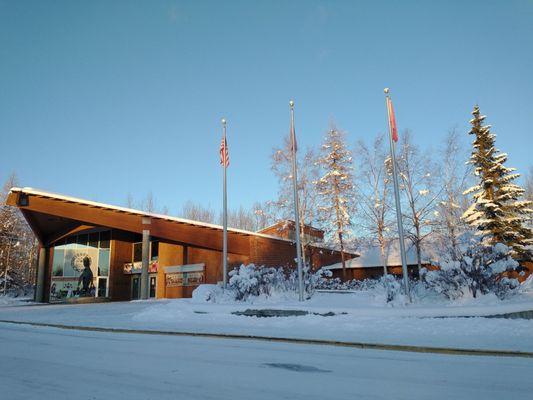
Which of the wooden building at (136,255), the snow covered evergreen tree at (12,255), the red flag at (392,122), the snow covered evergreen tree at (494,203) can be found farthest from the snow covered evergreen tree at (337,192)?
the snow covered evergreen tree at (12,255)

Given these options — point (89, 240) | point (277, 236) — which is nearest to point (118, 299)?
point (89, 240)

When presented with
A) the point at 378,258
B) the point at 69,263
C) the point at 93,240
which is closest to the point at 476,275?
the point at 378,258

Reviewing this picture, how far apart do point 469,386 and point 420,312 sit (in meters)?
7.20

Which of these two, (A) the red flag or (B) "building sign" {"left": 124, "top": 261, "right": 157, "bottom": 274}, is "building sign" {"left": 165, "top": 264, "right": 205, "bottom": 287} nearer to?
(B) "building sign" {"left": 124, "top": 261, "right": 157, "bottom": 274}

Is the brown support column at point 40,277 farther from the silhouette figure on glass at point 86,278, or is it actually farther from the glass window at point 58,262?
the silhouette figure on glass at point 86,278

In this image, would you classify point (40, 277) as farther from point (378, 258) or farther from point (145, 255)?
point (378, 258)

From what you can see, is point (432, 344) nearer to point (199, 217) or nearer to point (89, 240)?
point (89, 240)

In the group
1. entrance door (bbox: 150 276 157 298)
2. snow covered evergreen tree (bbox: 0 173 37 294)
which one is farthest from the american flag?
snow covered evergreen tree (bbox: 0 173 37 294)

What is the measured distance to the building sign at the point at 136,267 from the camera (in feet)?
118

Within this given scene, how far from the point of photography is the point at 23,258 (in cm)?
5722

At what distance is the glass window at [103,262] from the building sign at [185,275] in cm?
602

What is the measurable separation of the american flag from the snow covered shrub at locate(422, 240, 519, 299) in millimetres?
10958

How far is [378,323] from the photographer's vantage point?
11.2 m

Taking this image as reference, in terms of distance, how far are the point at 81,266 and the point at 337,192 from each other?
24077mm
